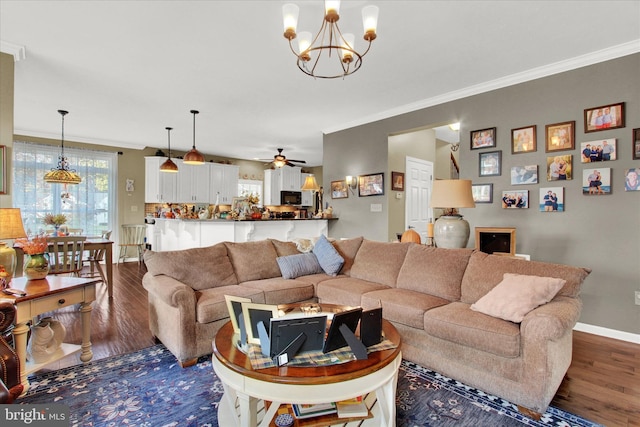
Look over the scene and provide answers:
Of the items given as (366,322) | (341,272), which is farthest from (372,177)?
(366,322)

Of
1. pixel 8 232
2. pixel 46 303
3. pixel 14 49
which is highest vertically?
pixel 14 49

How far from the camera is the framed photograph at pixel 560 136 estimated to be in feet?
11.1

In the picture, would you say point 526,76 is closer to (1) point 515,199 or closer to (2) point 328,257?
(1) point 515,199

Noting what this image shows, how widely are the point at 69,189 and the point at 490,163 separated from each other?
7.83 meters

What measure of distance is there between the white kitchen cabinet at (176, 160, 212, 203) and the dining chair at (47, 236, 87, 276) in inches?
160

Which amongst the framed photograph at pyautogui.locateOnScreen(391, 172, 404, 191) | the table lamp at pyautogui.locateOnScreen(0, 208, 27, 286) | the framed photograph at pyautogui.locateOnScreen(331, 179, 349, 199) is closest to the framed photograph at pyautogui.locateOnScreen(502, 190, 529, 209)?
the framed photograph at pyautogui.locateOnScreen(391, 172, 404, 191)

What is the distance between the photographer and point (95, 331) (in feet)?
10.4

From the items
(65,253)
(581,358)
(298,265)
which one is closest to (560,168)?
(581,358)

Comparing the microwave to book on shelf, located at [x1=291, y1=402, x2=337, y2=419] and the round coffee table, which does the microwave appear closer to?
the round coffee table

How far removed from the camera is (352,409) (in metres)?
1.61

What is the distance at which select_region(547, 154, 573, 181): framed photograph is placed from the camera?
340 cm

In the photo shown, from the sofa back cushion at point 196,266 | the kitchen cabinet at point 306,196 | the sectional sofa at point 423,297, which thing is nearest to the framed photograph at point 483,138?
the sectional sofa at point 423,297

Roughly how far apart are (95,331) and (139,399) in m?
1.56

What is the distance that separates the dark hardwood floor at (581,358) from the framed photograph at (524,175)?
1.66 m
